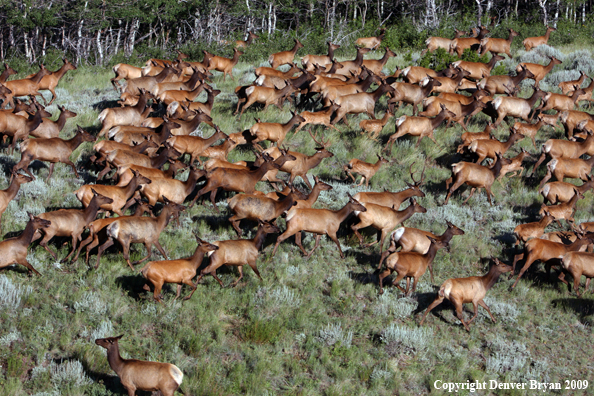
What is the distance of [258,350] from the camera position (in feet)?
31.8

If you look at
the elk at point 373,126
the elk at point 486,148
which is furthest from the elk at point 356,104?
the elk at point 486,148

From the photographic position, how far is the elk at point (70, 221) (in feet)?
36.9

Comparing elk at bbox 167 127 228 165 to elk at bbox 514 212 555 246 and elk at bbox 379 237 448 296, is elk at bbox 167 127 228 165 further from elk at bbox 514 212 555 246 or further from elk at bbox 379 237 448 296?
elk at bbox 514 212 555 246

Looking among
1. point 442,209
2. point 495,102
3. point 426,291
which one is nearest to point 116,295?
point 426,291

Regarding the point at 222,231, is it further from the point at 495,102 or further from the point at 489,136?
the point at 495,102

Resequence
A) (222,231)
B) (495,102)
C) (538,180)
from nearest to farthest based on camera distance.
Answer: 1. (222,231)
2. (538,180)
3. (495,102)

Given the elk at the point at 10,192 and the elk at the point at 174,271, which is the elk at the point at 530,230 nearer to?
the elk at the point at 174,271

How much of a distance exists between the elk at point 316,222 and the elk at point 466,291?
8.22 ft

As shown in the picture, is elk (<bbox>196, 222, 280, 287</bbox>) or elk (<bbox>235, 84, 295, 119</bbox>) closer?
elk (<bbox>196, 222, 280, 287</bbox>)

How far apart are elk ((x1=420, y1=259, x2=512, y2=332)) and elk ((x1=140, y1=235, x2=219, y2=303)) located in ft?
12.6

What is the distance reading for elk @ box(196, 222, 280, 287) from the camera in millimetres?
10898

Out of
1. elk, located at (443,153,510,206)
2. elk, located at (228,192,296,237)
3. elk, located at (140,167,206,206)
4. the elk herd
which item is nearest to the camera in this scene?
the elk herd

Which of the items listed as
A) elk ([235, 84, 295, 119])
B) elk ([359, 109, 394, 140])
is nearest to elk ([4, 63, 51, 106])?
elk ([235, 84, 295, 119])

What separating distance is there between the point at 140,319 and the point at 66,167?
697cm
